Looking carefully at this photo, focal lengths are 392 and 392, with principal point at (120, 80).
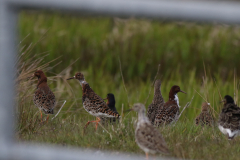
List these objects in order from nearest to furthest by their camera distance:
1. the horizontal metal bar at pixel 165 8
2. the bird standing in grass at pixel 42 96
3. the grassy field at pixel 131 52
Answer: the horizontal metal bar at pixel 165 8, the bird standing in grass at pixel 42 96, the grassy field at pixel 131 52

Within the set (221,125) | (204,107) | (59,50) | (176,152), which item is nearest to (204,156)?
(176,152)

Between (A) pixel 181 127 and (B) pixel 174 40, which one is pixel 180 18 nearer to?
(A) pixel 181 127

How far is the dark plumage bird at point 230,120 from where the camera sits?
2.74m

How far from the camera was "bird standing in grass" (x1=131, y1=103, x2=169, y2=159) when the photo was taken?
216cm

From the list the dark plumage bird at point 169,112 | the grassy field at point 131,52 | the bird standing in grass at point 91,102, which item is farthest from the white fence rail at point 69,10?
the grassy field at point 131,52

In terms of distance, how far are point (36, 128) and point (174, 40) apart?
10758 mm

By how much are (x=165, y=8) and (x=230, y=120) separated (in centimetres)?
184

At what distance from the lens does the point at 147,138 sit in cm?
231

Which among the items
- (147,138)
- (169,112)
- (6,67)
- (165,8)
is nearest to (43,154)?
(6,67)

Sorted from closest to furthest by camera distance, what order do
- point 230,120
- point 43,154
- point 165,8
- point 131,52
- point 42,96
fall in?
1. point 165,8
2. point 43,154
3. point 230,120
4. point 42,96
5. point 131,52

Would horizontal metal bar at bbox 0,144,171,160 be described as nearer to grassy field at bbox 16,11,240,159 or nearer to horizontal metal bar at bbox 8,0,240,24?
horizontal metal bar at bbox 8,0,240,24

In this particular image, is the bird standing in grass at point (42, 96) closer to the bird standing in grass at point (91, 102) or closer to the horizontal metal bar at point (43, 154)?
the bird standing in grass at point (91, 102)

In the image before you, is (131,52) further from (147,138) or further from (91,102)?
(147,138)

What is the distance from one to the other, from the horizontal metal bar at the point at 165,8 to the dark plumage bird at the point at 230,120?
1.56m
